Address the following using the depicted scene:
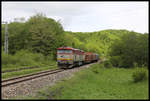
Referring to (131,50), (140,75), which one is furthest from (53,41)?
(140,75)

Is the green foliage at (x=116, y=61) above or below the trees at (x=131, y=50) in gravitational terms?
below

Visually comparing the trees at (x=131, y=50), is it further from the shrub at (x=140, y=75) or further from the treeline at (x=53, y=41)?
the shrub at (x=140, y=75)

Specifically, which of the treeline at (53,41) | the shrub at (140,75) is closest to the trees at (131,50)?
the treeline at (53,41)

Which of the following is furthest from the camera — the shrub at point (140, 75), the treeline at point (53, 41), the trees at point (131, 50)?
the treeline at point (53, 41)

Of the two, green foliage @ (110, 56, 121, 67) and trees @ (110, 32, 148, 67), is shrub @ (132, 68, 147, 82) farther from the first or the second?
green foliage @ (110, 56, 121, 67)

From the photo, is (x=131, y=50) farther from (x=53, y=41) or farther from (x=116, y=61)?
(x=53, y=41)

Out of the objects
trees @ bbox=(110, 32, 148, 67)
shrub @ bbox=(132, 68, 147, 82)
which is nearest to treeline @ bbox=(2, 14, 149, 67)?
trees @ bbox=(110, 32, 148, 67)

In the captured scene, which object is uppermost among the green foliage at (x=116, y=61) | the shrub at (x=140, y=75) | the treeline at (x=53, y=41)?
the treeline at (x=53, y=41)

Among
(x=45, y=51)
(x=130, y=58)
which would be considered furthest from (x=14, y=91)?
(x=45, y=51)

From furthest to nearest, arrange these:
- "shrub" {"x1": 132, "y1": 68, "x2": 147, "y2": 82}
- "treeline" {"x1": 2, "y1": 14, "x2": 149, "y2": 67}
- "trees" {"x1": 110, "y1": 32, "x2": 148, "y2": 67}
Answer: "treeline" {"x1": 2, "y1": 14, "x2": 149, "y2": 67} < "trees" {"x1": 110, "y1": 32, "x2": 148, "y2": 67} < "shrub" {"x1": 132, "y1": 68, "x2": 147, "y2": 82}

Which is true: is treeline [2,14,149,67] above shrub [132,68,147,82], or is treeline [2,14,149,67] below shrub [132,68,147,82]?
above

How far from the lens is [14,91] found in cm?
1036

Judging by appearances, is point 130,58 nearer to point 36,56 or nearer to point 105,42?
point 36,56

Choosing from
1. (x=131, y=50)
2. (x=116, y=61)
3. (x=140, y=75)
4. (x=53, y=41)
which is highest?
(x=53, y=41)
